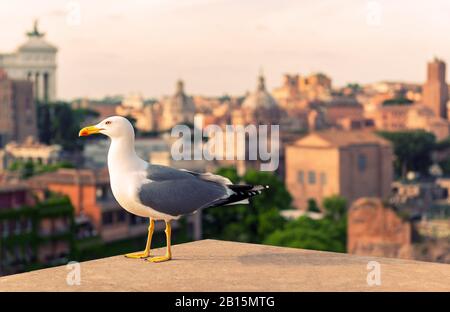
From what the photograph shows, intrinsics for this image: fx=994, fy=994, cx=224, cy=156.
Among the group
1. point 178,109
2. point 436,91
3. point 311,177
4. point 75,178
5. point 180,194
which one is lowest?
point 311,177

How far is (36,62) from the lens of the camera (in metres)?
120

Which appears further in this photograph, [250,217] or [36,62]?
[36,62]

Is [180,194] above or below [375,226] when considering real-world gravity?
above

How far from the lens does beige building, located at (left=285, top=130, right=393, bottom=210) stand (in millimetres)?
68312

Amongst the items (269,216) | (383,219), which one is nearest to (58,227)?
(269,216)

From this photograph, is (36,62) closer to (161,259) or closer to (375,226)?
(375,226)

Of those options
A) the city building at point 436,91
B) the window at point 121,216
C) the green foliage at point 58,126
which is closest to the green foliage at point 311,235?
the window at point 121,216

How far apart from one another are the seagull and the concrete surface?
32 cm

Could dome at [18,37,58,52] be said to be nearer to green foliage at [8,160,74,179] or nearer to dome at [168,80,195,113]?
dome at [168,80,195,113]

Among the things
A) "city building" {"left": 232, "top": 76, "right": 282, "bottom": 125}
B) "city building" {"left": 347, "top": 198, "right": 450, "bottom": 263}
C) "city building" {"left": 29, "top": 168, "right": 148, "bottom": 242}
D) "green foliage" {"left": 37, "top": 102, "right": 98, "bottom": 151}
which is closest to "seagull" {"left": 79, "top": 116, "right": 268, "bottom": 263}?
"city building" {"left": 347, "top": 198, "right": 450, "bottom": 263}

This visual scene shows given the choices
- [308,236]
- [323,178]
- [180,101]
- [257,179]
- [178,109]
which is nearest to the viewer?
[308,236]

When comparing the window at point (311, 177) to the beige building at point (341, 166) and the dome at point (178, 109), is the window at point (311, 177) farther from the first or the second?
the dome at point (178, 109)

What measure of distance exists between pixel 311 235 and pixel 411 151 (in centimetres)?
4913

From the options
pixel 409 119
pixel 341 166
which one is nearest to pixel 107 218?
pixel 341 166
